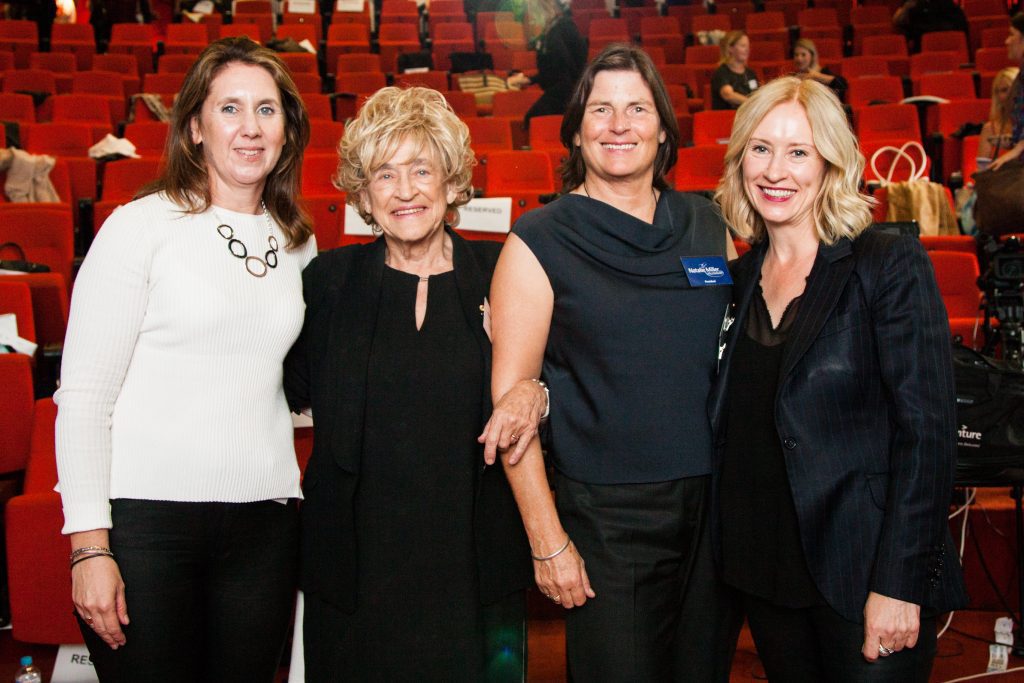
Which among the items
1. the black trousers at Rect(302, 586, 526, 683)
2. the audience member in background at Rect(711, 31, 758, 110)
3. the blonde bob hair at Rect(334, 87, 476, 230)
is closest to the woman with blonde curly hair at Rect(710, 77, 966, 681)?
the black trousers at Rect(302, 586, 526, 683)

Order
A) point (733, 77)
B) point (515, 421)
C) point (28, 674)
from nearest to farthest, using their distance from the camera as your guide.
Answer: point (515, 421) < point (28, 674) < point (733, 77)

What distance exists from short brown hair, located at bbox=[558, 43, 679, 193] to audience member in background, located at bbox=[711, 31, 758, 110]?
5.08 meters

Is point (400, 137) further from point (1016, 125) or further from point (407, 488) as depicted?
point (1016, 125)

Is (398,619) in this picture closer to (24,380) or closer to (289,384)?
(289,384)

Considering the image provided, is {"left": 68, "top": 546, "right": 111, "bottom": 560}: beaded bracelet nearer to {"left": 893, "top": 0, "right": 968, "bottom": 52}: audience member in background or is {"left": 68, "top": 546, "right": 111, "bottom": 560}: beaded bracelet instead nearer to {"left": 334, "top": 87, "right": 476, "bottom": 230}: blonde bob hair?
{"left": 334, "top": 87, "right": 476, "bottom": 230}: blonde bob hair

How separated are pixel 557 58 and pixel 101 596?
512cm

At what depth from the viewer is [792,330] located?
142 cm

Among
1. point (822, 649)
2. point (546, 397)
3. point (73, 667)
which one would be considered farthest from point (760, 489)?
point (73, 667)

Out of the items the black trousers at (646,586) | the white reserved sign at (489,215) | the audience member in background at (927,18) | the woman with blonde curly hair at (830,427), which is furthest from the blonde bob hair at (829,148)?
the audience member in background at (927,18)

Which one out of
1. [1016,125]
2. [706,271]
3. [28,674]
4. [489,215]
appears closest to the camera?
[706,271]

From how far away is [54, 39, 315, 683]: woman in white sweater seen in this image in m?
1.38

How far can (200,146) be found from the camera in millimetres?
1598

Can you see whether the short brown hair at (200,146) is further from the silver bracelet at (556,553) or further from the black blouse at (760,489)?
the black blouse at (760,489)

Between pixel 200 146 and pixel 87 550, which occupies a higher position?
pixel 200 146
